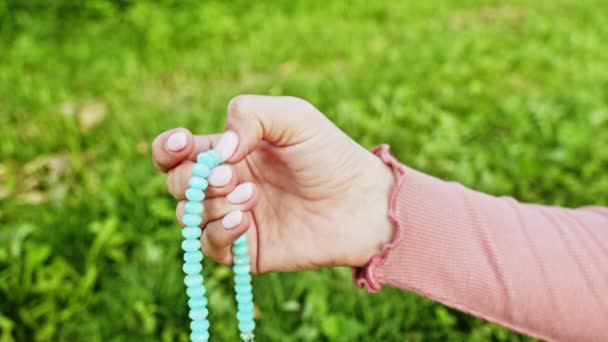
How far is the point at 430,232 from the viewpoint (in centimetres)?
136

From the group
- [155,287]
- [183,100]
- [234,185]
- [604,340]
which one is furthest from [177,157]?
[183,100]

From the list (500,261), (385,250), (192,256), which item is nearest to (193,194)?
(192,256)

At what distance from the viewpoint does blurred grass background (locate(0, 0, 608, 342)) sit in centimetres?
177

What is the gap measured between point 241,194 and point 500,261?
27.4 inches

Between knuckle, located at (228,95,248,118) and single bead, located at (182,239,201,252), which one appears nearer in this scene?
single bead, located at (182,239,201,252)

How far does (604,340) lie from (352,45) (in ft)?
8.66

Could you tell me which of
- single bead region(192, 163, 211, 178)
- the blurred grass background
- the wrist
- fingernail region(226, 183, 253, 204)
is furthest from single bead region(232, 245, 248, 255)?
the blurred grass background

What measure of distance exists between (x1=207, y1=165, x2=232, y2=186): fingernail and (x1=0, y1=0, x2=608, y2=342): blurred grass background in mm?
760

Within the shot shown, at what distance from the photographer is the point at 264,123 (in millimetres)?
1192

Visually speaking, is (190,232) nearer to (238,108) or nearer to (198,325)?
(198,325)

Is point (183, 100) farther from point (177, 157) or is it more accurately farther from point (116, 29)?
point (177, 157)

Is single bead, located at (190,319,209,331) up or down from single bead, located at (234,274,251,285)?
down

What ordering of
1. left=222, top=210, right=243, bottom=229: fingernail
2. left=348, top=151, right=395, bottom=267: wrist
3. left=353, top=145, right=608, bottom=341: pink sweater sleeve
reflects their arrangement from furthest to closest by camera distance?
left=348, top=151, right=395, bottom=267: wrist < left=353, top=145, right=608, bottom=341: pink sweater sleeve < left=222, top=210, right=243, bottom=229: fingernail

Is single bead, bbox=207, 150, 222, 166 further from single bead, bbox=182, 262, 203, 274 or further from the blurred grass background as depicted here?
the blurred grass background
